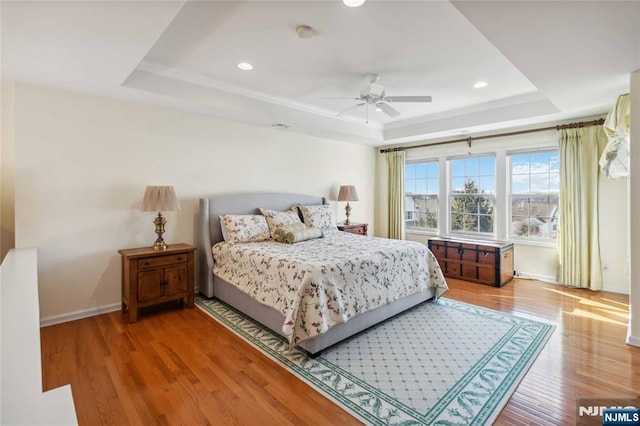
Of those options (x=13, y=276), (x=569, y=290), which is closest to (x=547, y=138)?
(x=569, y=290)

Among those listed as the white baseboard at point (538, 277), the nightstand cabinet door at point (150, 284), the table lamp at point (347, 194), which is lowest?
the white baseboard at point (538, 277)

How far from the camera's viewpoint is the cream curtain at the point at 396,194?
20.6ft

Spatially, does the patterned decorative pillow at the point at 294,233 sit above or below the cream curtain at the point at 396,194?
below

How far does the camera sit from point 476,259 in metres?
4.71

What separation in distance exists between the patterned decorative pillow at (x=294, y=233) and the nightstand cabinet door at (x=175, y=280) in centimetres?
115

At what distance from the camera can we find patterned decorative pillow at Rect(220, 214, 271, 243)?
3.87m

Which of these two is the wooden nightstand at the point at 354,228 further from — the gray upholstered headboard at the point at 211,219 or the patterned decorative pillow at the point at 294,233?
the gray upholstered headboard at the point at 211,219

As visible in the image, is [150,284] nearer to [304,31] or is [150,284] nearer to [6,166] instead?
[6,166]

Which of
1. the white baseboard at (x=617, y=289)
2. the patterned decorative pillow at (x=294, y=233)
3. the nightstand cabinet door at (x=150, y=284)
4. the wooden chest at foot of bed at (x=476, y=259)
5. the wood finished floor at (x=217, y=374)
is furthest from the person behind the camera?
the wooden chest at foot of bed at (x=476, y=259)

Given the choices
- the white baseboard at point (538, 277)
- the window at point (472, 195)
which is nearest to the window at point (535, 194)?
the window at point (472, 195)

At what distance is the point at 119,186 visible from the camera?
137 inches

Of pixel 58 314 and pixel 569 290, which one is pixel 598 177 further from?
pixel 58 314

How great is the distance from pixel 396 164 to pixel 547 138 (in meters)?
2.51

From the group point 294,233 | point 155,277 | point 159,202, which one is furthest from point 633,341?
point 159,202
